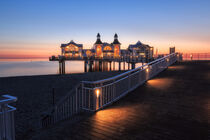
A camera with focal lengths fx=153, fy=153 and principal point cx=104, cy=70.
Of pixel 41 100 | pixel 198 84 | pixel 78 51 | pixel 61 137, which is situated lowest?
pixel 41 100

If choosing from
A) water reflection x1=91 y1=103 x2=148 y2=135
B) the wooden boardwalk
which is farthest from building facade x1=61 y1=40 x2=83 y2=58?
water reflection x1=91 y1=103 x2=148 y2=135

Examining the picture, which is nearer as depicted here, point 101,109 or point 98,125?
point 98,125

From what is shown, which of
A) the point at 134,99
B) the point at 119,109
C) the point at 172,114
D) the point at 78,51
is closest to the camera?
the point at 172,114

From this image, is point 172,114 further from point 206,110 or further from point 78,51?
point 78,51

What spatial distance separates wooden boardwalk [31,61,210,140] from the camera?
12.6 feet

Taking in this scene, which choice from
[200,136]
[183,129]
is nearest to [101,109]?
[183,129]

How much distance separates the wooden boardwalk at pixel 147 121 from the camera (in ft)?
12.6

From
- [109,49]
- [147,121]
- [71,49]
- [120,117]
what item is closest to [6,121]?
[120,117]

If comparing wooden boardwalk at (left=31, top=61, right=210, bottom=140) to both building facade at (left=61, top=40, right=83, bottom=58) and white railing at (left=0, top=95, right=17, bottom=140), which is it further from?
building facade at (left=61, top=40, right=83, bottom=58)

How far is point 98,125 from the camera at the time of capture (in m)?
4.42

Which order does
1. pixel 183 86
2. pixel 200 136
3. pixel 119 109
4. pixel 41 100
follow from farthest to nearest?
pixel 41 100 → pixel 183 86 → pixel 119 109 → pixel 200 136

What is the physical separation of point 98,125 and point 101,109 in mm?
1354

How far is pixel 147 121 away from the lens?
179 inches

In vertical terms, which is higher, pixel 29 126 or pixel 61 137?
pixel 61 137
